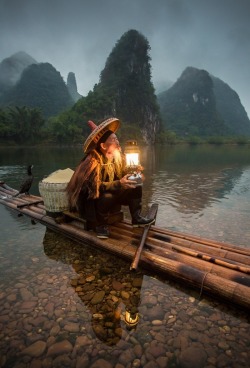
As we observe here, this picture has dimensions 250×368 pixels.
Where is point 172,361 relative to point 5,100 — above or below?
below

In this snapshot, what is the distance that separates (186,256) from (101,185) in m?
2.01

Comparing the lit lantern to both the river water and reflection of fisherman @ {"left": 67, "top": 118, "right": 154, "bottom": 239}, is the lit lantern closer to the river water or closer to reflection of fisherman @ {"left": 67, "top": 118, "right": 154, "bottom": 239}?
reflection of fisherman @ {"left": 67, "top": 118, "right": 154, "bottom": 239}

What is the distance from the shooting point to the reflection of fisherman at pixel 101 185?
4383mm

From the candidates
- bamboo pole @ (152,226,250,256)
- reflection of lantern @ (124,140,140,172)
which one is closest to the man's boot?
bamboo pole @ (152,226,250,256)

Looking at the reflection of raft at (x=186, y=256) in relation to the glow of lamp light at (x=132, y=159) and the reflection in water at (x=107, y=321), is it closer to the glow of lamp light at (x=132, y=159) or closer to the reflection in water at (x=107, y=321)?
the reflection in water at (x=107, y=321)

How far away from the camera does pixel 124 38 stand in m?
132

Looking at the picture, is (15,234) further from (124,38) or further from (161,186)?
(124,38)

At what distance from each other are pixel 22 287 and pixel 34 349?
49.4 inches

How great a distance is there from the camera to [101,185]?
4520 millimetres

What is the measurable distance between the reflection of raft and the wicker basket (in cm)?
38

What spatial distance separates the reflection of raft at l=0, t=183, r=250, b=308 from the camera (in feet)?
10.2

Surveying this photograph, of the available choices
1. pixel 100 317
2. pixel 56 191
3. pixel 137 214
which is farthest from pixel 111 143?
pixel 100 317

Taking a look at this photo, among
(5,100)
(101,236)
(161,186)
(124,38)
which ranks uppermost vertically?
(124,38)

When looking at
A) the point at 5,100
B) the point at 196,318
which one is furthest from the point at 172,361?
the point at 5,100
